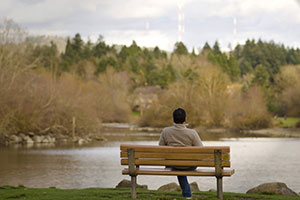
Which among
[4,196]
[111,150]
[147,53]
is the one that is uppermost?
[147,53]

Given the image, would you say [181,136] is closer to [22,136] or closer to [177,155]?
[177,155]

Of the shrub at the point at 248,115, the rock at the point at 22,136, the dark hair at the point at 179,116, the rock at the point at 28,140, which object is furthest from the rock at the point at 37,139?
the dark hair at the point at 179,116

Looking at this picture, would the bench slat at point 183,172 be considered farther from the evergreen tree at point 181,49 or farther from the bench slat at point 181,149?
the evergreen tree at point 181,49

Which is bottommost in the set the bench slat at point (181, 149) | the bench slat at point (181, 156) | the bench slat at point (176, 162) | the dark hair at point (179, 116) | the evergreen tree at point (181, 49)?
the bench slat at point (176, 162)

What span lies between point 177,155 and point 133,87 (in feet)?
306

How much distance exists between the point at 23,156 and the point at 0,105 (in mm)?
9377

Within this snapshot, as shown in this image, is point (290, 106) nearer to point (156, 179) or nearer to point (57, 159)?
point (57, 159)

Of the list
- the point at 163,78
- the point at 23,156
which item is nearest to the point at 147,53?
the point at 163,78

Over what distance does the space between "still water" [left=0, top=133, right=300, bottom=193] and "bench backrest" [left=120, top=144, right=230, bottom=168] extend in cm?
800

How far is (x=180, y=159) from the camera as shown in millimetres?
8734

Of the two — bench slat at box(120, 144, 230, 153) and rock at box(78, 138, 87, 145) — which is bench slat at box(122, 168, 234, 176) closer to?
bench slat at box(120, 144, 230, 153)

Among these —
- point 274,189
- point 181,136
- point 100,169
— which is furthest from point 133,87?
point 181,136

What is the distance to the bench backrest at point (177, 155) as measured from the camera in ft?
28.1

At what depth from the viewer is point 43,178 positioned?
63.9ft
